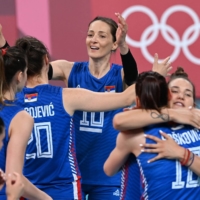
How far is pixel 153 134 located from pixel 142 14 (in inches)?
159

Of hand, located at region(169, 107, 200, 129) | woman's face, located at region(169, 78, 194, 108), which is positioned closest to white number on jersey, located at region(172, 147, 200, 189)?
hand, located at region(169, 107, 200, 129)

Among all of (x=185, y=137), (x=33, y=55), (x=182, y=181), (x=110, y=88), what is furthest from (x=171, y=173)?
(x=110, y=88)

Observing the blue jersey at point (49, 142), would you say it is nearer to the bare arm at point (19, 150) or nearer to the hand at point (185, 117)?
the bare arm at point (19, 150)

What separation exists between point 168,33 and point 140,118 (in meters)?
3.99

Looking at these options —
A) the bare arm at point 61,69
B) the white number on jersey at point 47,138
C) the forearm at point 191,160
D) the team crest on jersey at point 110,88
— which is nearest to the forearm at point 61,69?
the bare arm at point 61,69

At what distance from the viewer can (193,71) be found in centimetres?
738

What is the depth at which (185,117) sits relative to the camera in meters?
3.60

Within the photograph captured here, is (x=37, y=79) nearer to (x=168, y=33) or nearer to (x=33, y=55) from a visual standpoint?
(x=33, y=55)

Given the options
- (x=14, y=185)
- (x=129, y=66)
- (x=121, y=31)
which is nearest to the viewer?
(x=14, y=185)

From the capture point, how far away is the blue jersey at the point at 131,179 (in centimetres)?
374

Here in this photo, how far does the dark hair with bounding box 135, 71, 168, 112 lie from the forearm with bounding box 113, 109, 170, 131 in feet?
0.11

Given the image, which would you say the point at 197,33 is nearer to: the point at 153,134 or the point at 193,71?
the point at 193,71

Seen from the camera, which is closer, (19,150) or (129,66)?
(19,150)

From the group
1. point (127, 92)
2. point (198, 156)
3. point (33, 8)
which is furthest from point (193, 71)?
point (198, 156)
